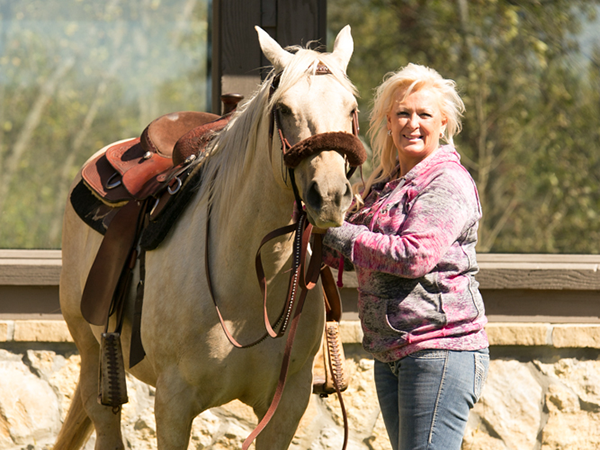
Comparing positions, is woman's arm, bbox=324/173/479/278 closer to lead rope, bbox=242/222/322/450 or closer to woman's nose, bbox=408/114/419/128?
lead rope, bbox=242/222/322/450

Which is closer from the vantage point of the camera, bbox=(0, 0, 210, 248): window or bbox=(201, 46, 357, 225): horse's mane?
bbox=(201, 46, 357, 225): horse's mane

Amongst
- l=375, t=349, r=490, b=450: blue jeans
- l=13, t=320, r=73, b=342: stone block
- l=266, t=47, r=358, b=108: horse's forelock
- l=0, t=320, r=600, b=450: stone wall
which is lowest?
l=0, t=320, r=600, b=450: stone wall

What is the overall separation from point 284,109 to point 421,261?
0.53 metres

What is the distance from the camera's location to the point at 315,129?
157cm

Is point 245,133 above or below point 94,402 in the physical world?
above

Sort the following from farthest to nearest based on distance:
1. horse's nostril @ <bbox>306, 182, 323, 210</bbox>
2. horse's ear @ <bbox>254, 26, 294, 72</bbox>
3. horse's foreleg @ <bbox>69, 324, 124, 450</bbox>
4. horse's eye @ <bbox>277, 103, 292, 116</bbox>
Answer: horse's foreleg @ <bbox>69, 324, 124, 450</bbox> < horse's ear @ <bbox>254, 26, 294, 72</bbox> < horse's eye @ <bbox>277, 103, 292, 116</bbox> < horse's nostril @ <bbox>306, 182, 323, 210</bbox>

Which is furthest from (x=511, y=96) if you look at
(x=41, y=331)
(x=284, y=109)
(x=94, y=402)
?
(x=284, y=109)

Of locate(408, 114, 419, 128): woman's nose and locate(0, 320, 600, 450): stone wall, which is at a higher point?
locate(408, 114, 419, 128): woman's nose

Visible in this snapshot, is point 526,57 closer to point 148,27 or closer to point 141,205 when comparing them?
point 148,27

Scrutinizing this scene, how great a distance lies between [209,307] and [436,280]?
2.23 ft

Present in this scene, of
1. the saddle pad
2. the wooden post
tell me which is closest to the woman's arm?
the saddle pad

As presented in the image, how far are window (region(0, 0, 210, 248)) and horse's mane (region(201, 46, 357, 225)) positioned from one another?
5.98ft

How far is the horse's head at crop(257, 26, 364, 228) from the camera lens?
1.49m

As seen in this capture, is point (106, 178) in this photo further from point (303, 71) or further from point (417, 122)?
point (417, 122)
